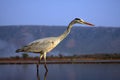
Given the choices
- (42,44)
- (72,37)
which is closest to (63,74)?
(42,44)

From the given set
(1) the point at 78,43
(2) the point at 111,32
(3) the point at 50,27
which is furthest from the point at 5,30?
(2) the point at 111,32

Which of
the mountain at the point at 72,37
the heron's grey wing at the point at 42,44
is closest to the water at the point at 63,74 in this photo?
the heron's grey wing at the point at 42,44

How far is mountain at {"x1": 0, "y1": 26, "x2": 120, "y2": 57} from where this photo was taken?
2867 inches

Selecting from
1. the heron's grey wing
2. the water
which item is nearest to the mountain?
Result: the water

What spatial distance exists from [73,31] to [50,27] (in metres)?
5.07

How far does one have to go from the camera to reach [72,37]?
8469 cm

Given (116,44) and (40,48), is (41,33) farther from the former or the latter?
(40,48)

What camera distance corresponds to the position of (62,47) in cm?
7250

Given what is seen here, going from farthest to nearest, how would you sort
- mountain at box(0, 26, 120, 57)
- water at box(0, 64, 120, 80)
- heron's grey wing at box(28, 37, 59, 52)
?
mountain at box(0, 26, 120, 57) → heron's grey wing at box(28, 37, 59, 52) → water at box(0, 64, 120, 80)

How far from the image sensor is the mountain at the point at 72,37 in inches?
2867

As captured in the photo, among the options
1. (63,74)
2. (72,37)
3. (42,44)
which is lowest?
(72,37)

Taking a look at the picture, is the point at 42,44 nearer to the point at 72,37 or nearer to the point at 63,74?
the point at 63,74

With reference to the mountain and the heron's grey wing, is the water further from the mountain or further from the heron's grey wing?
the mountain

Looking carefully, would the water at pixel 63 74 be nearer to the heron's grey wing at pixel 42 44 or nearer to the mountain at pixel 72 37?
the heron's grey wing at pixel 42 44
